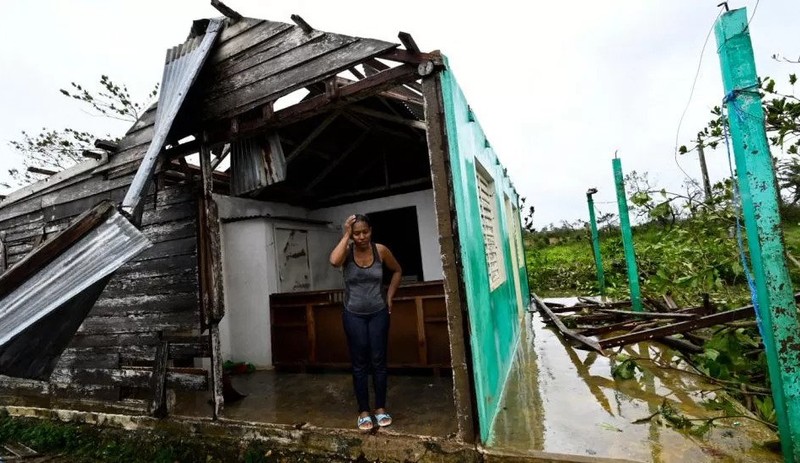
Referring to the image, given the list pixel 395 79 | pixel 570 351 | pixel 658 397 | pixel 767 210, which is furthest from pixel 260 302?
pixel 767 210

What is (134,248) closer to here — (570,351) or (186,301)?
(186,301)

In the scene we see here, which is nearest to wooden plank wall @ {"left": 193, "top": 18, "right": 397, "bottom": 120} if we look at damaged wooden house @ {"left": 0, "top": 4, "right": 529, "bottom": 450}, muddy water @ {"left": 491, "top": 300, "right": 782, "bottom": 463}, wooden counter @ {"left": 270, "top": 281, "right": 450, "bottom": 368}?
damaged wooden house @ {"left": 0, "top": 4, "right": 529, "bottom": 450}

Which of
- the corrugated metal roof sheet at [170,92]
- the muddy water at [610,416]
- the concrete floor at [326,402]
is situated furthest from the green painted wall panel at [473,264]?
the corrugated metal roof sheet at [170,92]

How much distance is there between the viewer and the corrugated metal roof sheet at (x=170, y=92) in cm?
326

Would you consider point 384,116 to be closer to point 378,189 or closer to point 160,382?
point 378,189

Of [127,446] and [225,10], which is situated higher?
[225,10]

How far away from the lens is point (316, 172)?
7219mm

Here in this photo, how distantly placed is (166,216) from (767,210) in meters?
5.27

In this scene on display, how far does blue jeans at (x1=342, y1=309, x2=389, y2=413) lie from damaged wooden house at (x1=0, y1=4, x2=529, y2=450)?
407 mm

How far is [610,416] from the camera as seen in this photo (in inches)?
122

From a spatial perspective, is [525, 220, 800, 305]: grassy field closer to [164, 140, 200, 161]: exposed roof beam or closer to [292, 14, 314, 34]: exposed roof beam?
[292, 14, 314, 34]: exposed roof beam

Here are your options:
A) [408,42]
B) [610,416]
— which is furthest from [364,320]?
[408,42]

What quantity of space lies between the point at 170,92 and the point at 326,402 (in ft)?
11.9

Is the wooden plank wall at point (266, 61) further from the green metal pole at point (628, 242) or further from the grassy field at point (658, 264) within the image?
the green metal pole at point (628, 242)
